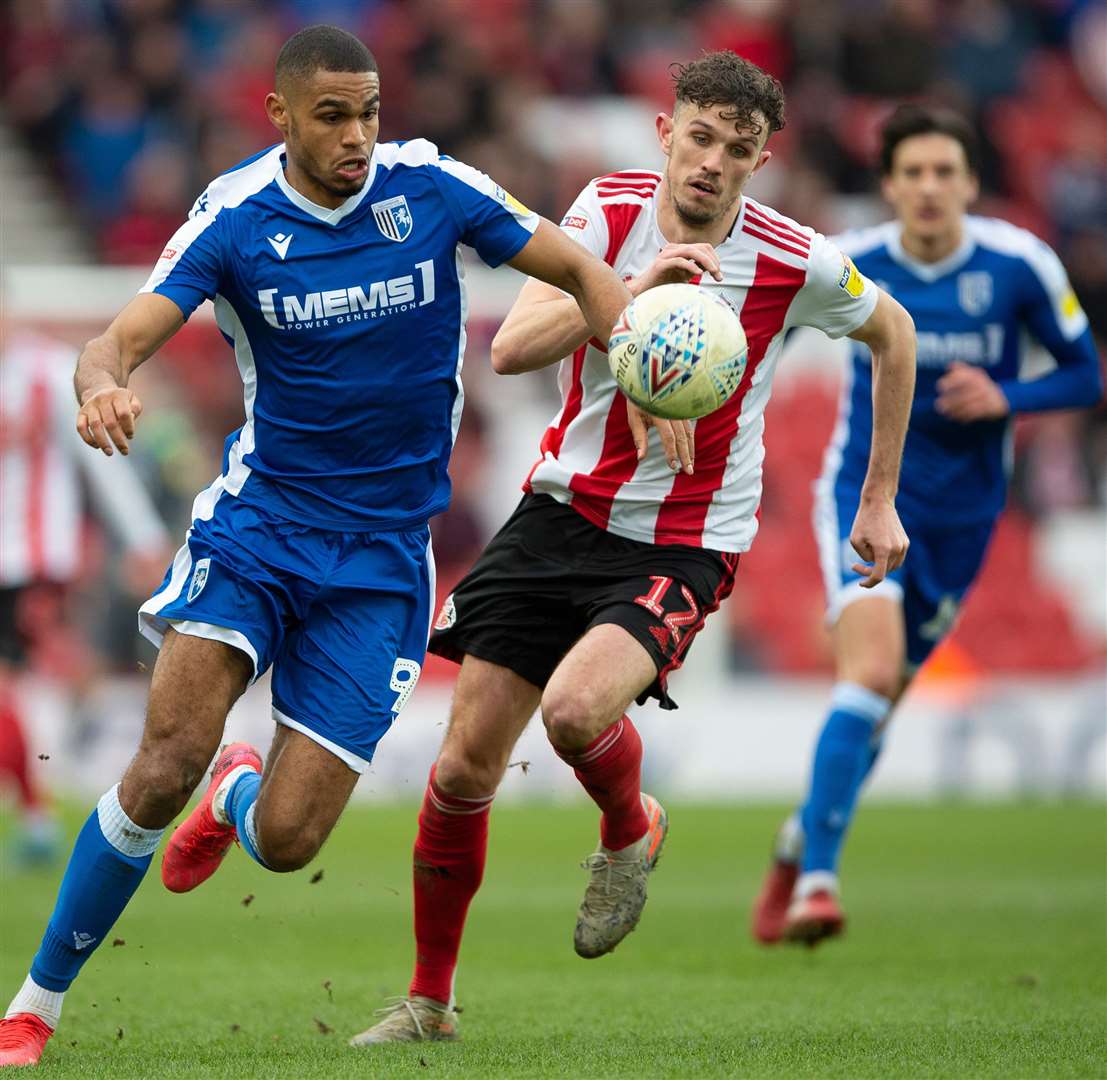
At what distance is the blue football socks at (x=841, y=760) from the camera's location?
802cm

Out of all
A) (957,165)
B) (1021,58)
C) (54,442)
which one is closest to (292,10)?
(1021,58)

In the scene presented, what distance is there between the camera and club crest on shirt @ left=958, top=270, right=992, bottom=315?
328 inches

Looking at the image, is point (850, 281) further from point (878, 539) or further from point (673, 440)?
point (673, 440)

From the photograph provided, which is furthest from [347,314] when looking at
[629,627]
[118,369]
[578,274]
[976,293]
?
[976,293]

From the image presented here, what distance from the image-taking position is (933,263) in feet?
27.7

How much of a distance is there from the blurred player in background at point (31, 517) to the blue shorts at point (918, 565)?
3566 millimetres

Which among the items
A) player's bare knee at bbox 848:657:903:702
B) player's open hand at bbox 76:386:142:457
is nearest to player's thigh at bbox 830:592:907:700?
player's bare knee at bbox 848:657:903:702

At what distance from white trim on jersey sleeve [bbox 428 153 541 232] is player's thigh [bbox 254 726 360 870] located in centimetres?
154

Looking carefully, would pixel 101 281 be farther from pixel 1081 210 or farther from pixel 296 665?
pixel 296 665

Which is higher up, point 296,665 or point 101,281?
point 296,665

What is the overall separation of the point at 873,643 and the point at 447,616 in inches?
96.6

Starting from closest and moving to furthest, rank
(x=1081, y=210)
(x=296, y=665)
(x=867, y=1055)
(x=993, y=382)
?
(x=867, y=1055) → (x=296, y=665) → (x=993, y=382) → (x=1081, y=210)

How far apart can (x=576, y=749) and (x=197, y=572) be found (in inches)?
45.6

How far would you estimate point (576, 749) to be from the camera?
5.73 metres
